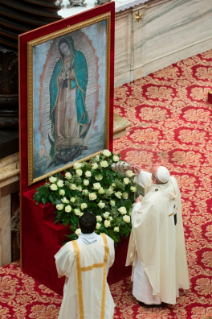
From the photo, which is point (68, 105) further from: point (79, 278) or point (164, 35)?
point (164, 35)

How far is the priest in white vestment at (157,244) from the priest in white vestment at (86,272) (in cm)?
52

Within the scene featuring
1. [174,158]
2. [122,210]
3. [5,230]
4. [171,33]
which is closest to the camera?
[122,210]

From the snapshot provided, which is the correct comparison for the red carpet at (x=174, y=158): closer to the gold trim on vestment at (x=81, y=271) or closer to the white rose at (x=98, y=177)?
the gold trim on vestment at (x=81, y=271)

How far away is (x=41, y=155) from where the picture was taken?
277 inches

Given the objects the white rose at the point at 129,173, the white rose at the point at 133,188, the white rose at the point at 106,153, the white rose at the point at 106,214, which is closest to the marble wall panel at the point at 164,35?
the white rose at the point at 106,153

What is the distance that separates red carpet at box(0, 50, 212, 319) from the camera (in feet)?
22.9

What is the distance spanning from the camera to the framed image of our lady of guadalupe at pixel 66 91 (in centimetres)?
655

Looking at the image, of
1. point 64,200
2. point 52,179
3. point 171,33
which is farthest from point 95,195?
point 171,33

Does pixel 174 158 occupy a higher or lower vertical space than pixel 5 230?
higher

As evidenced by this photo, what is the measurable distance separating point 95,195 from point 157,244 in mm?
756

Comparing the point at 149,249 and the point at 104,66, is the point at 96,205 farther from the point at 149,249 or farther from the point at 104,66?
the point at 104,66

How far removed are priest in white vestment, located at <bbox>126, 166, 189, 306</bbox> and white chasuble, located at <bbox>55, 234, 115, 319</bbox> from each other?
521 millimetres

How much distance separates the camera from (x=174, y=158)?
9.36 metres

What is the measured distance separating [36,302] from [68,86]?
1953mm
